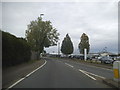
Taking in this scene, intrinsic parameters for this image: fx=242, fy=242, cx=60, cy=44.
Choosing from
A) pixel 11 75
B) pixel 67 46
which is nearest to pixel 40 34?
pixel 67 46

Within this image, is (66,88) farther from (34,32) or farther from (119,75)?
(34,32)

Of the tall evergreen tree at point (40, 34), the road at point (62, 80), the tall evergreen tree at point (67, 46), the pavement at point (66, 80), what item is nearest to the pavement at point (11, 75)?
the pavement at point (66, 80)

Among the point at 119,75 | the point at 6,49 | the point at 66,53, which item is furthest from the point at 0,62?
the point at 66,53

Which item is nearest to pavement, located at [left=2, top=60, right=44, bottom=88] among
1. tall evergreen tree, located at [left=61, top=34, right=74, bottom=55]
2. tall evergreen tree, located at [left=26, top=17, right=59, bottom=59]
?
tall evergreen tree, located at [left=26, top=17, right=59, bottom=59]

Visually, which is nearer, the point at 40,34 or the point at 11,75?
the point at 11,75

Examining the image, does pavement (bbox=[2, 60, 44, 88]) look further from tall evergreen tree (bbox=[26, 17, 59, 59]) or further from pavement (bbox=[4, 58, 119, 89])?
tall evergreen tree (bbox=[26, 17, 59, 59])

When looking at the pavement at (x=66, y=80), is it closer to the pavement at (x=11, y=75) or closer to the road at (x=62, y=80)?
the road at (x=62, y=80)

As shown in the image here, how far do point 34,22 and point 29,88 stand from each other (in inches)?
2567

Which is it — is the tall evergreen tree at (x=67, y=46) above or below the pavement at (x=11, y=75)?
above

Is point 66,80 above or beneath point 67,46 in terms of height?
beneath

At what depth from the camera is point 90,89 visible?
10.9m

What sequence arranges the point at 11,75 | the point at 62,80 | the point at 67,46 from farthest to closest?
the point at 67,46 → the point at 11,75 → the point at 62,80

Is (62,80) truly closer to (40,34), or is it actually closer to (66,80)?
(66,80)

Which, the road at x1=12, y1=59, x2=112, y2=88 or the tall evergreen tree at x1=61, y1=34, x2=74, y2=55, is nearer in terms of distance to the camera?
the road at x1=12, y1=59, x2=112, y2=88
